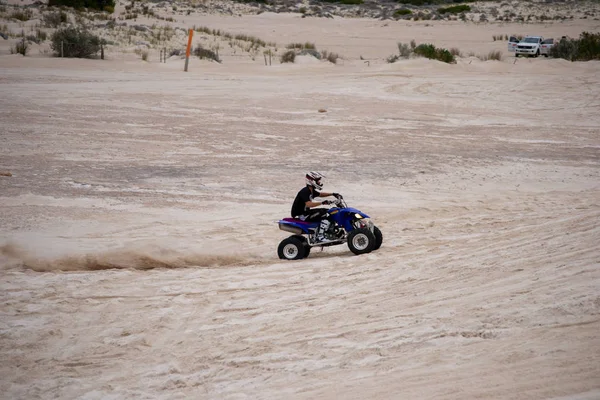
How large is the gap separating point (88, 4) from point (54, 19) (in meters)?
13.2

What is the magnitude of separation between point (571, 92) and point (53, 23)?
29.9 meters

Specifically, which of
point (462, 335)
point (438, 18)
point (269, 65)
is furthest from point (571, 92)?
point (438, 18)

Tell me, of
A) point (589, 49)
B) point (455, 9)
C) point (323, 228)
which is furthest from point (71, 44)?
point (455, 9)

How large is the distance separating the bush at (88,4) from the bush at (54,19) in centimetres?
712

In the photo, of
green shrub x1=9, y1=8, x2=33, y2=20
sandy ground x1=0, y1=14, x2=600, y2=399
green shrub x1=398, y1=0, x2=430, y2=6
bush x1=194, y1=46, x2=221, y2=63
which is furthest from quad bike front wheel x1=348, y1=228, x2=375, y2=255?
green shrub x1=398, y1=0, x2=430, y2=6

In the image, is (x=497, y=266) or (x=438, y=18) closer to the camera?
(x=497, y=266)

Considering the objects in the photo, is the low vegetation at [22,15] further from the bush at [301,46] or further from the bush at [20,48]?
the bush at [301,46]

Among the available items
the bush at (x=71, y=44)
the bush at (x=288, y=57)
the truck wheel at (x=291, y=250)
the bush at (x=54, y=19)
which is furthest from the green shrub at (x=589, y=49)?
the truck wheel at (x=291, y=250)

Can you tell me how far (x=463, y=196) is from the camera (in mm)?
17094

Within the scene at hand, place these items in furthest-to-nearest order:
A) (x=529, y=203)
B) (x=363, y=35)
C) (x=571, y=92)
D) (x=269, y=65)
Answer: (x=363, y=35) → (x=269, y=65) → (x=571, y=92) → (x=529, y=203)

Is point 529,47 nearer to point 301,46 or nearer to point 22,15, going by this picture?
point 301,46

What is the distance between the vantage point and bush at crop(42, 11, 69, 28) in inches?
1764

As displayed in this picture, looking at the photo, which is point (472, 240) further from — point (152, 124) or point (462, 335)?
point (152, 124)

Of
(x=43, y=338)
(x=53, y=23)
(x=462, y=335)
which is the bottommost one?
(x=43, y=338)
